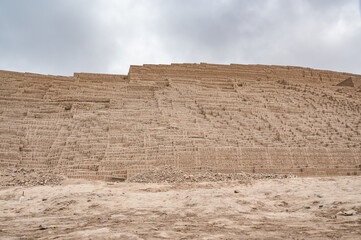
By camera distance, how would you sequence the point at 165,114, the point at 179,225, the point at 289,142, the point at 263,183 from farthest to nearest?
the point at 165,114
the point at 289,142
the point at 263,183
the point at 179,225

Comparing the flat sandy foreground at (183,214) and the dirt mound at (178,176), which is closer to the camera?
the flat sandy foreground at (183,214)

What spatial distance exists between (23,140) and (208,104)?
7.52 m

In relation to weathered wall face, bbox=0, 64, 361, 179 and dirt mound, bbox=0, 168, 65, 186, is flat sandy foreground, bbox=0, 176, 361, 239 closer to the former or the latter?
dirt mound, bbox=0, 168, 65, 186

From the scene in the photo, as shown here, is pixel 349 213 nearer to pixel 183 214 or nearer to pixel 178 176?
pixel 183 214

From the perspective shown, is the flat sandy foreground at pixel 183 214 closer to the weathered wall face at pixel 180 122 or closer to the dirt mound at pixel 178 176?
the dirt mound at pixel 178 176

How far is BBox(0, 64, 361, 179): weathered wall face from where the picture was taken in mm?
9609

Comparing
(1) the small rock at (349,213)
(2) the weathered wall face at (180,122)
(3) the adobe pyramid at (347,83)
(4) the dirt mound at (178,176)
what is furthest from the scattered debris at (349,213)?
(3) the adobe pyramid at (347,83)

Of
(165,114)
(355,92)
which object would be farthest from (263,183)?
(355,92)

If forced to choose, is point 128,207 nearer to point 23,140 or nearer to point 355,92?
point 23,140

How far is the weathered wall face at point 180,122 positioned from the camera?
9609 mm

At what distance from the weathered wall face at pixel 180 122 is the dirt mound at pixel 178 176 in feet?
1.90

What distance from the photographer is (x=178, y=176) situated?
8.15 m

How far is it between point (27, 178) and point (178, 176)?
407 centimetres

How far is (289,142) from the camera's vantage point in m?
11.0
